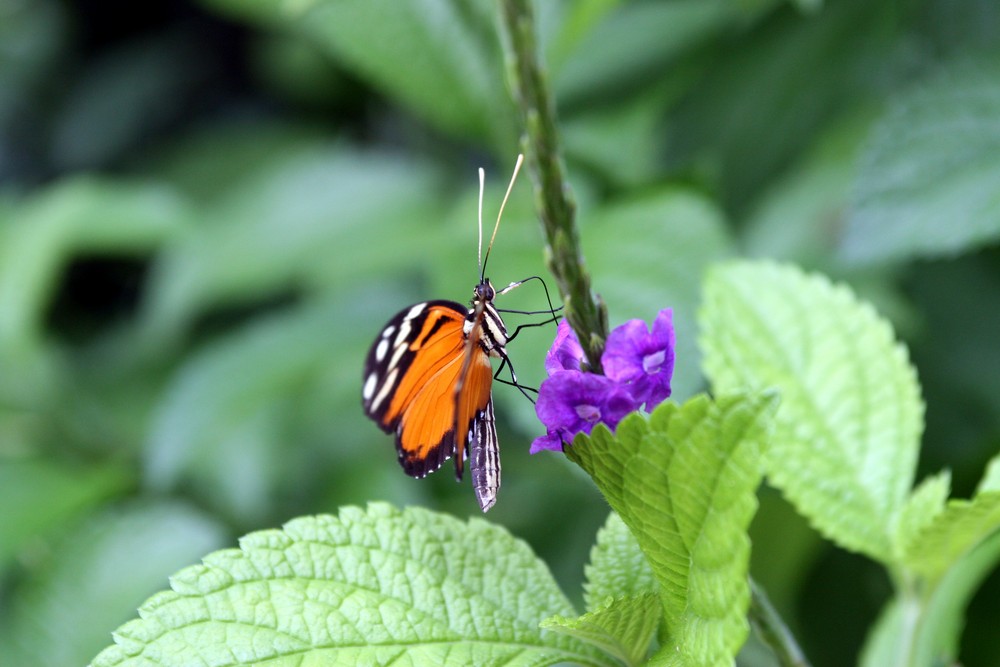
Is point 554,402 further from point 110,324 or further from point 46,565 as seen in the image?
point 110,324

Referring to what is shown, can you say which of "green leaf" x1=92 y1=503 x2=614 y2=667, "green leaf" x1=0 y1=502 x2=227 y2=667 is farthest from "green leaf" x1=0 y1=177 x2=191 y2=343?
"green leaf" x1=92 y1=503 x2=614 y2=667

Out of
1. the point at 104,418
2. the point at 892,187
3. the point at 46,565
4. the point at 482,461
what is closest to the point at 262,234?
the point at 104,418

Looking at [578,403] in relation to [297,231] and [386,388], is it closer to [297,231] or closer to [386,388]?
[386,388]

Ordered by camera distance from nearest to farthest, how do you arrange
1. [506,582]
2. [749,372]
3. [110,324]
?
1. [506,582]
2. [749,372]
3. [110,324]

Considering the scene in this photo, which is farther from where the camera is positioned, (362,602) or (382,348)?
(382,348)

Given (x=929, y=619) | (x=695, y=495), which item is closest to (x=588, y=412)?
(x=695, y=495)

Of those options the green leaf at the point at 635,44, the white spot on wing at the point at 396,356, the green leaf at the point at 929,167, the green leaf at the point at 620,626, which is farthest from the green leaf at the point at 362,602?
the green leaf at the point at 635,44

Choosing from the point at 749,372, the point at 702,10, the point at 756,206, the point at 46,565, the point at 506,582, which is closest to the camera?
the point at 506,582
